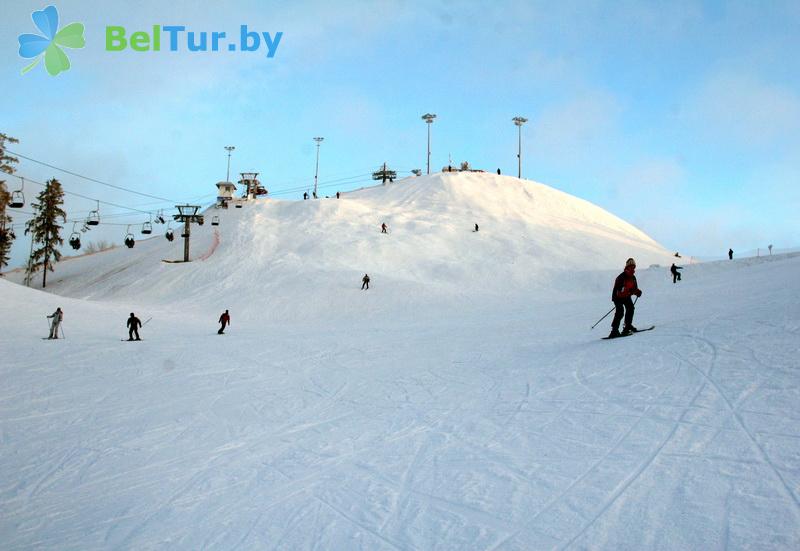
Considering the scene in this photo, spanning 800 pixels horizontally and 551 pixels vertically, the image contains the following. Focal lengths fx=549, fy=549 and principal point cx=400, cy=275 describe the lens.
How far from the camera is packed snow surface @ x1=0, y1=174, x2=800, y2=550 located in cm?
547

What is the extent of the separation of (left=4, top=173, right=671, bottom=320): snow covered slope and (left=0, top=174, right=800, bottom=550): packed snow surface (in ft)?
41.6

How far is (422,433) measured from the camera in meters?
8.48

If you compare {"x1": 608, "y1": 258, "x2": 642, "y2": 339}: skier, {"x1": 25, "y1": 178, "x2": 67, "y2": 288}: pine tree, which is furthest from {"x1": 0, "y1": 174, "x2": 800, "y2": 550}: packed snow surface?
{"x1": 25, "y1": 178, "x2": 67, "y2": 288}: pine tree

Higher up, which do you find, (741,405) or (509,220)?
(509,220)

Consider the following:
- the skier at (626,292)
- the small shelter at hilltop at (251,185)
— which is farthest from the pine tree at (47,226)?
the skier at (626,292)

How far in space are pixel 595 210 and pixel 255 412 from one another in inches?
2833

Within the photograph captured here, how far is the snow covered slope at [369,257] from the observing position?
A: 37.0 meters

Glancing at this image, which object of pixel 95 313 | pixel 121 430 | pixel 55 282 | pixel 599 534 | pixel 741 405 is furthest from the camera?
pixel 55 282

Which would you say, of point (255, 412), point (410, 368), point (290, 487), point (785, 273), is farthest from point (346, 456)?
point (785, 273)

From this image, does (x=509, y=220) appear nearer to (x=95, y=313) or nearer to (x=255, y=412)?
(x=95, y=313)

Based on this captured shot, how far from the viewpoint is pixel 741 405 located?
7.62 m

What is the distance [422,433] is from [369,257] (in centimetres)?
3669

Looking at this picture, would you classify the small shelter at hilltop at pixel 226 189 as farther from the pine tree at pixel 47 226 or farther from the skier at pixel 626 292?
the skier at pixel 626 292

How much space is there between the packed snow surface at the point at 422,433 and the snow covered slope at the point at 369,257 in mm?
12672
